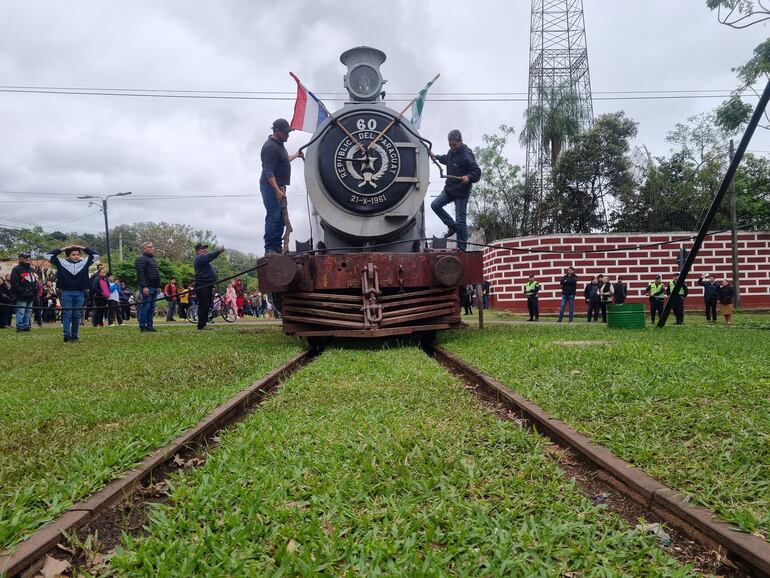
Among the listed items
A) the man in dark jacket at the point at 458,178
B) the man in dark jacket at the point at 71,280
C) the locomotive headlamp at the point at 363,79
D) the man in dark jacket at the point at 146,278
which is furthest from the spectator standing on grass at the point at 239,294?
the locomotive headlamp at the point at 363,79

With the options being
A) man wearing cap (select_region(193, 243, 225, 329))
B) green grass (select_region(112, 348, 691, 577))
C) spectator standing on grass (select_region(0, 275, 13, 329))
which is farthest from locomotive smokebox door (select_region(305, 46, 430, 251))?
spectator standing on grass (select_region(0, 275, 13, 329))

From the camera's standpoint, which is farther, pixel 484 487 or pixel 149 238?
pixel 149 238

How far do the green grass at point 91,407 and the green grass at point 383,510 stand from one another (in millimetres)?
350

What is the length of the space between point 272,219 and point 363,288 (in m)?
1.60

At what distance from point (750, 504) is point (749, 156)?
Result: 3259cm

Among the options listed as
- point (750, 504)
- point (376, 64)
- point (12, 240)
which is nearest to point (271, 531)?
point (750, 504)

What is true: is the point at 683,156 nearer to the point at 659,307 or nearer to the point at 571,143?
the point at 571,143

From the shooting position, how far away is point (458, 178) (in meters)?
7.51

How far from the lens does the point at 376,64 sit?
7426 millimetres

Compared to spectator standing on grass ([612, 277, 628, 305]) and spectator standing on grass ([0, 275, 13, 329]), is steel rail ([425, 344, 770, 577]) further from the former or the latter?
spectator standing on grass ([0, 275, 13, 329])

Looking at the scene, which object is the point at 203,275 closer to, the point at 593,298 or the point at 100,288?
the point at 100,288

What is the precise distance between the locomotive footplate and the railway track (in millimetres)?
2735

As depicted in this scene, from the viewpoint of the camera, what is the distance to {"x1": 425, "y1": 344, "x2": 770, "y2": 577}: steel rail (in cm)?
174

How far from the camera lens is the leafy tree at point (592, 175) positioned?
2761cm
